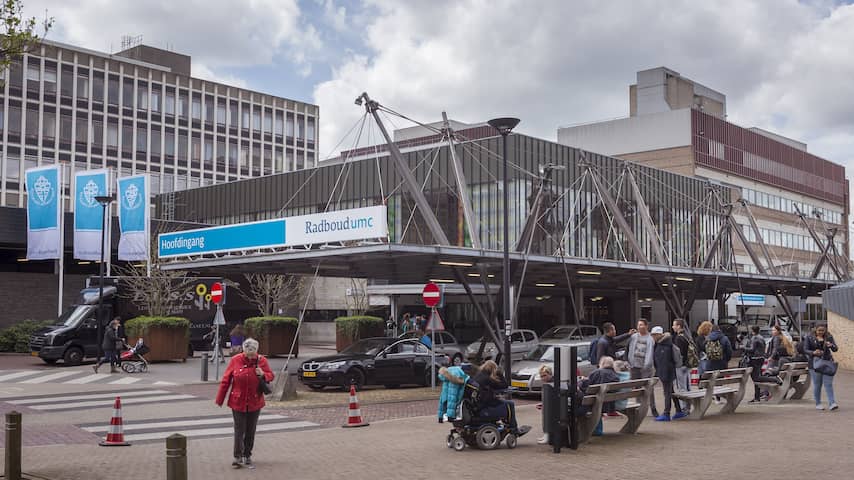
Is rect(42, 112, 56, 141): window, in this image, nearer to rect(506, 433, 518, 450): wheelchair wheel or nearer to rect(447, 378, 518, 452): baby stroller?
rect(447, 378, 518, 452): baby stroller

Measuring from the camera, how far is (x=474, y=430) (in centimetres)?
1248

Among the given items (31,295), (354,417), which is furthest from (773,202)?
(354,417)

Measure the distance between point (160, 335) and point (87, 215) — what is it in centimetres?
1252

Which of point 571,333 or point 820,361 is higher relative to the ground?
point 820,361

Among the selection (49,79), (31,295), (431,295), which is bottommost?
(31,295)

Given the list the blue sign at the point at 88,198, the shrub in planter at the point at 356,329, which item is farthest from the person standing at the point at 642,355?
the blue sign at the point at 88,198

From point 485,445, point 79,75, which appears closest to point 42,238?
point 79,75

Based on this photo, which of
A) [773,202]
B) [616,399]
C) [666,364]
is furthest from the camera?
[773,202]

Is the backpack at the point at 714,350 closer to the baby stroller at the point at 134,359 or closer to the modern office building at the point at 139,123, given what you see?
the baby stroller at the point at 134,359

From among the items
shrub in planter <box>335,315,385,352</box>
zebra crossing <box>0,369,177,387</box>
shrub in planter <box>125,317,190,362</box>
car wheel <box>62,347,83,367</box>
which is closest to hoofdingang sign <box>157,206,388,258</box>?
zebra crossing <box>0,369,177,387</box>

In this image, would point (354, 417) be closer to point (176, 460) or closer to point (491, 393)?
point (491, 393)

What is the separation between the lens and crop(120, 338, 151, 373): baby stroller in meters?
28.4

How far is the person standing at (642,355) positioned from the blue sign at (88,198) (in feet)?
105

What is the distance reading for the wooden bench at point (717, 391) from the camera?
51.4 feet
